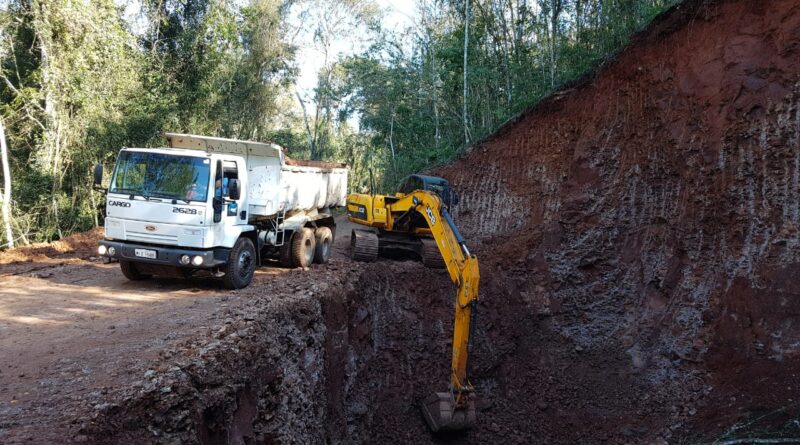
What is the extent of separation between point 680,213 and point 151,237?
917cm

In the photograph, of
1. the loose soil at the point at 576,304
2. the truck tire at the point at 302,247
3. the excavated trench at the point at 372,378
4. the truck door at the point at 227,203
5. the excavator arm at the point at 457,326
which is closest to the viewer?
the excavated trench at the point at 372,378

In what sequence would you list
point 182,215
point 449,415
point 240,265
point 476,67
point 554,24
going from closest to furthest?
point 449,415 → point 182,215 → point 240,265 → point 554,24 → point 476,67

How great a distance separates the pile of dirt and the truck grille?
380 cm

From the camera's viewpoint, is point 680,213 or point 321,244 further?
point 321,244

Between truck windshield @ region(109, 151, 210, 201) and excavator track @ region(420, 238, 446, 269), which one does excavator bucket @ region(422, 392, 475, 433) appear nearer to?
excavator track @ region(420, 238, 446, 269)

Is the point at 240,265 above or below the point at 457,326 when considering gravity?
above

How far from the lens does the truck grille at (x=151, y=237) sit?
8.07m

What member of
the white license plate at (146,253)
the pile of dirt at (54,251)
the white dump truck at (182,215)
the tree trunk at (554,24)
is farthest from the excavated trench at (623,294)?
the pile of dirt at (54,251)

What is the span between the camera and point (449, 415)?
7.72 meters

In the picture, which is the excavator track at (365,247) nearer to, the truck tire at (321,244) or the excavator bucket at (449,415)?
the truck tire at (321,244)

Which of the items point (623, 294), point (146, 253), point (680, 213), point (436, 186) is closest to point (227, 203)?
point (146, 253)

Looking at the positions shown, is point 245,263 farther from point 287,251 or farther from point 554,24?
point 554,24

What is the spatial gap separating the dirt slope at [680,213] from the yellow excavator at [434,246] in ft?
5.95

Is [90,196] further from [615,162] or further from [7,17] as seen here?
[615,162]
